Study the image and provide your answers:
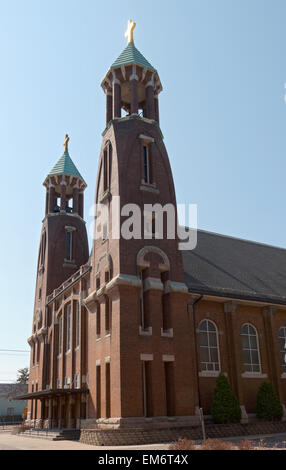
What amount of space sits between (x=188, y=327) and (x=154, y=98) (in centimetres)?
1614

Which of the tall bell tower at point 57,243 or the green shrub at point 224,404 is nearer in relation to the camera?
the green shrub at point 224,404

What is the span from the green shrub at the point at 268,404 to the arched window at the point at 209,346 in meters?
2.94

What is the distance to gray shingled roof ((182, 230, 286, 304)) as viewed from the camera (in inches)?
1147

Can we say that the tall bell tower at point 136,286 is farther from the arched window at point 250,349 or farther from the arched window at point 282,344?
the arched window at point 282,344

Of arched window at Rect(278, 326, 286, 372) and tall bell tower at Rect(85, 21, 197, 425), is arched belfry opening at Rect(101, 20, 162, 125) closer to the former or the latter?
tall bell tower at Rect(85, 21, 197, 425)

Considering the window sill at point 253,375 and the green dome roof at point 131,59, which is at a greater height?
the green dome roof at point 131,59

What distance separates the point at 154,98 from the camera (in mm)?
32438

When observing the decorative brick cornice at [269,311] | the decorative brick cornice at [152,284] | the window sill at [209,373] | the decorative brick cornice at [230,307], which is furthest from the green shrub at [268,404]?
the decorative brick cornice at [152,284]

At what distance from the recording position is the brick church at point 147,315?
78.0 ft

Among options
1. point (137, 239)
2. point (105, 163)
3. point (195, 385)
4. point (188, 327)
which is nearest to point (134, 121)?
point (105, 163)

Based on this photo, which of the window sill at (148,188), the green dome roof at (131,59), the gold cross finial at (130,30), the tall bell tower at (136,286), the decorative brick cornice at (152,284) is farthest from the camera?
the gold cross finial at (130,30)

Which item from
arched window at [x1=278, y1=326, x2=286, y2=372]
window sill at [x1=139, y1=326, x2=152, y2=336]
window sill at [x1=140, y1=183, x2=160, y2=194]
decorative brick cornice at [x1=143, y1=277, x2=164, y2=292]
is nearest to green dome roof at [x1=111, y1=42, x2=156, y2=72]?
window sill at [x1=140, y1=183, x2=160, y2=194]

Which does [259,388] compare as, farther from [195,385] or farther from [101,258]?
[101,258]

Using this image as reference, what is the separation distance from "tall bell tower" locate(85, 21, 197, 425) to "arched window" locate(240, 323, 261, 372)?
5.18 m
